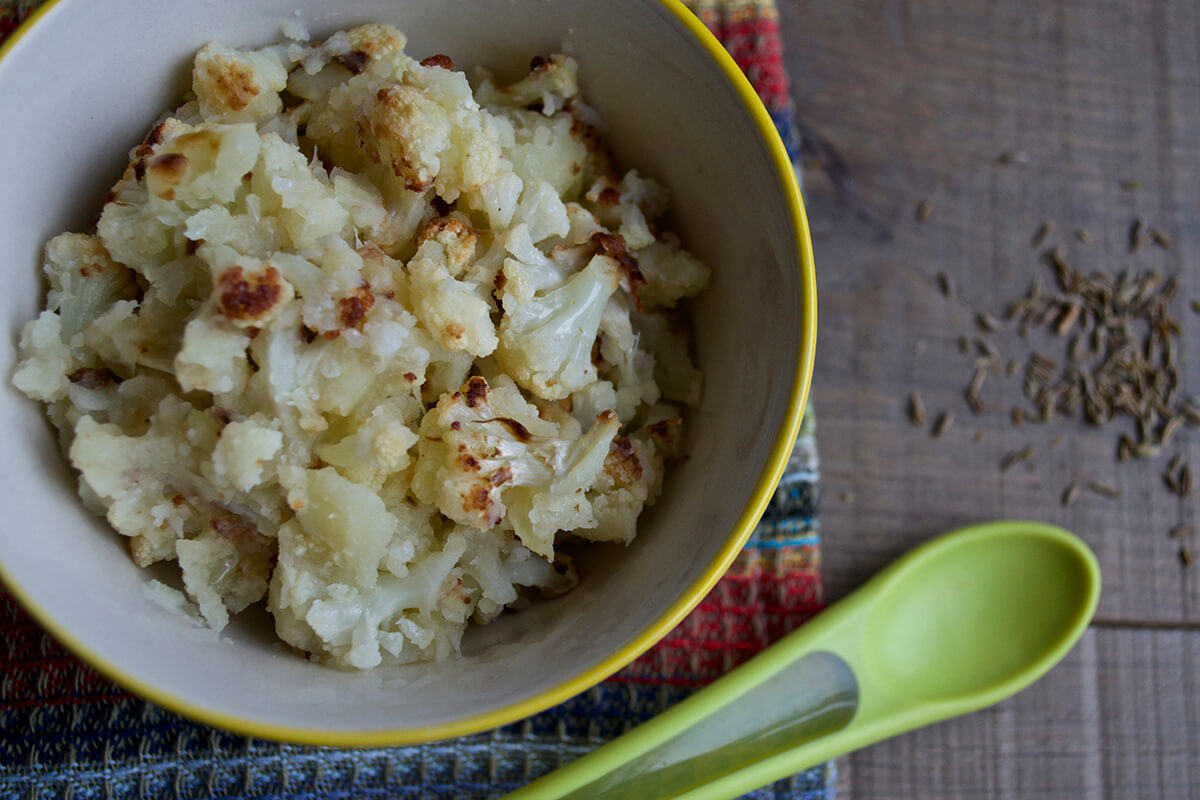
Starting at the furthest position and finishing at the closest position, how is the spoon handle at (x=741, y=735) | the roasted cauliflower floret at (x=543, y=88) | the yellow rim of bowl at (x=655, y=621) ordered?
1. the spoon handle at (x=741, y=735)
2. the roasted cauliflower floret at (x=543, y=88)
3. the yellow rim of bowl at (x=655, y=621)

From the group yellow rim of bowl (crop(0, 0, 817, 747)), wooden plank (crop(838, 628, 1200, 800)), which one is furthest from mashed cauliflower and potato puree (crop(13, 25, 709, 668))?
wooden plank (crop(838, 628, 1200, 800))

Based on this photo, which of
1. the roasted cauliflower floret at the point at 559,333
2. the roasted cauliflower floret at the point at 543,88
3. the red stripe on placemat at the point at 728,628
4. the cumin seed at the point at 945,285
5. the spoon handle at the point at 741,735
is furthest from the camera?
the cumin seed at the point at 945,285

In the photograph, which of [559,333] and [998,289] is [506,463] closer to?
[559,333]

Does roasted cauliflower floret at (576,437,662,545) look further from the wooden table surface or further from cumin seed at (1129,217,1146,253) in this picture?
cumin seed at (1129,217,1146,253)

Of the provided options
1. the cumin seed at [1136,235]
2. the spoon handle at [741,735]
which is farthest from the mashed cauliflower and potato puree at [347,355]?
the cumin seed at [1136,235]

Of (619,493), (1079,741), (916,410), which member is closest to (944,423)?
(916,410)

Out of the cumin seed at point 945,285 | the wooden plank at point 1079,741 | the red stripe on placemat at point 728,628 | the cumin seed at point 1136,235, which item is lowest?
the wooden plank at point 1079,741

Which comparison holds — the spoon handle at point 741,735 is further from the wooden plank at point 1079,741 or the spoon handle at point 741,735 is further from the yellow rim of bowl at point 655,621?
the yellow rim of bowl at point 655,621
